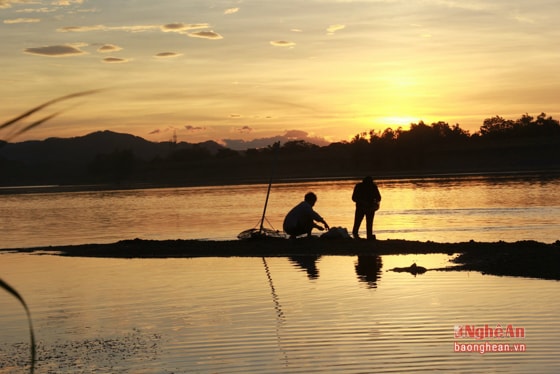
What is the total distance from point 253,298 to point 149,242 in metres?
9.80

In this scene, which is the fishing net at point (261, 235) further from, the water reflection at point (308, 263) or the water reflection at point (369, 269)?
the water reflection at point (369, 269)

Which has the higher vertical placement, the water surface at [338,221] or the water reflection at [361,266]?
the water surface at [338,221]

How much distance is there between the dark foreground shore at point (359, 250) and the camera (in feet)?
51.6

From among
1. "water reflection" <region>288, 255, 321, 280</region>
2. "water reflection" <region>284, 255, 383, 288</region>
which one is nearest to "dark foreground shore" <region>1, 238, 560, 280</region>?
"water reflection" <region>288, 255, 321, 280</region>

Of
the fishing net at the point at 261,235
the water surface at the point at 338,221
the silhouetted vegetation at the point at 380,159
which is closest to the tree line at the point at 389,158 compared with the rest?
the silhouetted vegetation at the point at 380,159

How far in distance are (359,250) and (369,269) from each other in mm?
3098

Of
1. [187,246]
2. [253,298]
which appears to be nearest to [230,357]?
[253,298]

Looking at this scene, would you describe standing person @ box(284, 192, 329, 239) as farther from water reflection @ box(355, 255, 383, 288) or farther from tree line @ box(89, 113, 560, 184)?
tree line @ box(89, 113, 560, 184)

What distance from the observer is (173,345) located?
32.7 ft

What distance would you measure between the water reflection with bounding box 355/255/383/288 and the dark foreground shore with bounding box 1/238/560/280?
2.93 ft

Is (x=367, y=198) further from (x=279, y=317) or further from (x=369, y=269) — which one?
(x=279, y=317)

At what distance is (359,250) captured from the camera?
19500mm

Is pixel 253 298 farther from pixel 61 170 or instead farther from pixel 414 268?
pixel 61 170

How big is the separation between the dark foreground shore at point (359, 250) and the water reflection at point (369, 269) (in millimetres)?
892
